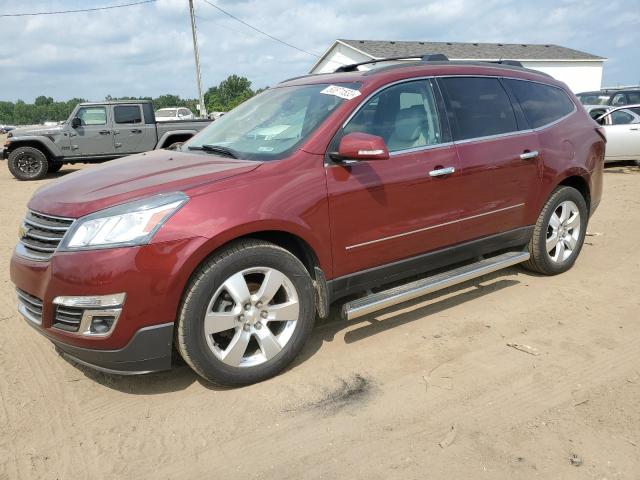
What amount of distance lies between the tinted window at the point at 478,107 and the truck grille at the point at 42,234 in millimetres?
2607

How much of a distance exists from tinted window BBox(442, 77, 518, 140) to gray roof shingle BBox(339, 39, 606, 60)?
2539 centimetres

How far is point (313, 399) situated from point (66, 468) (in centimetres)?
123

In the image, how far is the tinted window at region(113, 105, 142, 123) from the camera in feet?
43.4

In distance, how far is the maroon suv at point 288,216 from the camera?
8.56 feet

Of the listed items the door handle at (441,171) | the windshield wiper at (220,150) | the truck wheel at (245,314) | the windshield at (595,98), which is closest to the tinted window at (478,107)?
the door handle at (441,171)

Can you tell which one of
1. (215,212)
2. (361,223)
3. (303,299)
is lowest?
(303,299)

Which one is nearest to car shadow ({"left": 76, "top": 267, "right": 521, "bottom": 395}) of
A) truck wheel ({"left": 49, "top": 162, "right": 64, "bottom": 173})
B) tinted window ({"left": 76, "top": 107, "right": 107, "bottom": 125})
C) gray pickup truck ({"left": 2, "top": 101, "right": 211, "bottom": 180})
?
gray pickup truck ({"left": 2, "top": 101, "right": 211, "bottom": 180})

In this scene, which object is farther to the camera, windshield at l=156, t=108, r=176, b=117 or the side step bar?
windshield at l=156, t=108, r=176, b=117

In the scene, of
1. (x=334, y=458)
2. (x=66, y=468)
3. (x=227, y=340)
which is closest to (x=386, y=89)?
(x=227, y=340)

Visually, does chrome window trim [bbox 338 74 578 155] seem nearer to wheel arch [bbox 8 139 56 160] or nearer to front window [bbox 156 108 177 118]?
wheel arch [bbox 8 139 56 160]

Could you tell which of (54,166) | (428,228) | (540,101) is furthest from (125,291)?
(54,166)

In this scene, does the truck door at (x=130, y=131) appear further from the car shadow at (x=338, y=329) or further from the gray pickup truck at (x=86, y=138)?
the car shadow at (x=338, y=329)

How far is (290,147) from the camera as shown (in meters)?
3.15

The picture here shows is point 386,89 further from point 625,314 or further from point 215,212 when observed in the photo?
point 625,314
